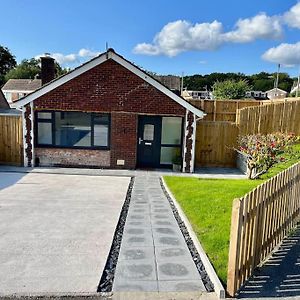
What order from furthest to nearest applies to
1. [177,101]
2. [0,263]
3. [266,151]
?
[177,101] < [266,151] < [0,263]

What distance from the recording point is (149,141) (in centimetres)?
1361

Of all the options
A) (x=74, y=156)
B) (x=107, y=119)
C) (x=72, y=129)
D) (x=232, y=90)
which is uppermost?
(x=232, y=90)

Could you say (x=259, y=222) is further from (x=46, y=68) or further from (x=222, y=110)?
(x=222, y=110)

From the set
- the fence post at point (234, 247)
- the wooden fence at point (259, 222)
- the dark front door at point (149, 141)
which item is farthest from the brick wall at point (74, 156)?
the fence post at point (234, 247)

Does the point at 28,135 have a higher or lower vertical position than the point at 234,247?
higher

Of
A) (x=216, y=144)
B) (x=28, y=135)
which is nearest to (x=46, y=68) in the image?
(x=28, y=135)

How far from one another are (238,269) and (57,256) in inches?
108

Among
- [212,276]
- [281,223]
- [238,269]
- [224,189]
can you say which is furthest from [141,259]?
[224,189]

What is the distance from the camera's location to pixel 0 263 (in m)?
4.70

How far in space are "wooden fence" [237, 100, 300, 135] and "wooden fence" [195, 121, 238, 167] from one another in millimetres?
664

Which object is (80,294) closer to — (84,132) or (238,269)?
(238,269)

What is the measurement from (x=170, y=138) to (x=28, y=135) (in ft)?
19.4

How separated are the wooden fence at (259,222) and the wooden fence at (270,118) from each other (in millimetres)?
9174

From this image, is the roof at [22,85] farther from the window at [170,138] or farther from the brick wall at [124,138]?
the window at [170,138]
